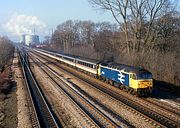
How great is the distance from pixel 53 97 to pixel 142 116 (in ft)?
36.1

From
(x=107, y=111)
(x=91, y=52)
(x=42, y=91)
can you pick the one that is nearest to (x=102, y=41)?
(x=91, y=52)

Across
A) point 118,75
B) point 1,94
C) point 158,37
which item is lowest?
point 1,94

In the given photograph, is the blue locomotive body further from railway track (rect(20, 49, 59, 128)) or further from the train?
railway track (rect(20, 49, 59, 128))

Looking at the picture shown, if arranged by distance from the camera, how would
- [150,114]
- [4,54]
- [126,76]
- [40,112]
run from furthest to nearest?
[4,54], [126,76], [40,112], [150,114]

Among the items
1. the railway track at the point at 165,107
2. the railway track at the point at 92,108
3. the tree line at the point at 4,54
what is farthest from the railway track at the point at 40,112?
the tree line at the point at 4,54

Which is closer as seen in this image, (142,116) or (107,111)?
(142,116)

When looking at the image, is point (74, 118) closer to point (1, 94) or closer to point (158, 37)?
point (1, 94)

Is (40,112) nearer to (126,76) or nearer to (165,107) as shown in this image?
(126,76)

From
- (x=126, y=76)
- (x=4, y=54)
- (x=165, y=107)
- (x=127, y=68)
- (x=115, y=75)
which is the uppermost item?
(x=127, y=68)

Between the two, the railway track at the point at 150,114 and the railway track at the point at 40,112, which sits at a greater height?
the railway track at the point at 150,114

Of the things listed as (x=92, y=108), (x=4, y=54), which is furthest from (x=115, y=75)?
(x=4, y=54)

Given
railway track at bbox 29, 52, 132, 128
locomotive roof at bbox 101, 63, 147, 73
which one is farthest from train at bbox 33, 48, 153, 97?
railway track at bbox 29, 52, 132, 128

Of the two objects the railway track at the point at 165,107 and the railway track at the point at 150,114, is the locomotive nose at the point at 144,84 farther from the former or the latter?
the railway track at the point at 150,114

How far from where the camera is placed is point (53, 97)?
29703mm
